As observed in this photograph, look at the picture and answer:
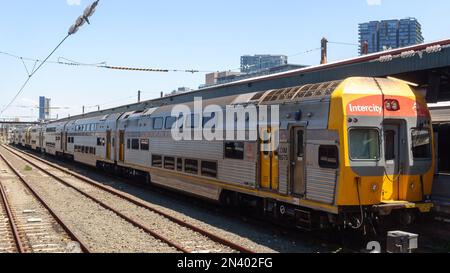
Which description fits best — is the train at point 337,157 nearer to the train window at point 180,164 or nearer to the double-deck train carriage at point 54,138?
the train window at point 180,164

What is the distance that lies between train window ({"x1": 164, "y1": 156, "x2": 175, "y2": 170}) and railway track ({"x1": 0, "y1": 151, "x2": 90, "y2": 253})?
4.25 m

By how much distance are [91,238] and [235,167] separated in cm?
409

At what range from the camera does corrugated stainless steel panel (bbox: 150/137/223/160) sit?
14002 millimetres

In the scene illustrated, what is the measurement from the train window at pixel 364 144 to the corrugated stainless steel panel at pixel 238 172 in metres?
3.13

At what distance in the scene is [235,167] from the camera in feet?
42.4

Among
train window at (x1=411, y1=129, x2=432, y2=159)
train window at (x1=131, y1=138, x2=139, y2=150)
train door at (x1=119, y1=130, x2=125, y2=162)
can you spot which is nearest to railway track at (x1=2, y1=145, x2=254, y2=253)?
train window at (x1=131, y1=138, x2=139, y2=150)

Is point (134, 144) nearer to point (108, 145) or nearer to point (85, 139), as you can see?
point (108, 145)

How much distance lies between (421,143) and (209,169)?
20.2ft

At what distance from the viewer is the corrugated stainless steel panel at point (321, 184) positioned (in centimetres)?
951

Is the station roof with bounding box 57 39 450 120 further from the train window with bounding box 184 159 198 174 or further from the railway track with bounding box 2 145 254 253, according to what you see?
the railway track with bounding box 2 145 254 253

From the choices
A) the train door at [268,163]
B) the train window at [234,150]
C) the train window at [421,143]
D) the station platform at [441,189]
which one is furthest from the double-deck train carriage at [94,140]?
the train window at [421,143]

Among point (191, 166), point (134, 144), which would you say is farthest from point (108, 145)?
point (191, 166)

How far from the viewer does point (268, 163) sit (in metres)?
11.6
